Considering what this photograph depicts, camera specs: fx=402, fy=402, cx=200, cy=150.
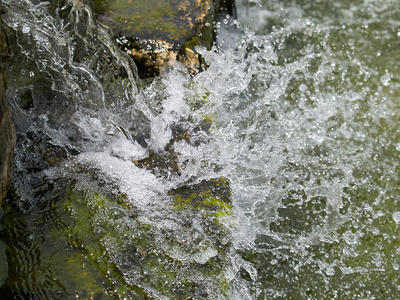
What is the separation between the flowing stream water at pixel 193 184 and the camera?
1836mm

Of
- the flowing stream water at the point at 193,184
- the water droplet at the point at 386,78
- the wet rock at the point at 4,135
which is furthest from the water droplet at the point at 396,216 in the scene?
the wet rock at the point at 4,135

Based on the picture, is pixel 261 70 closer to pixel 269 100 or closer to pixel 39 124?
pixel 269 100

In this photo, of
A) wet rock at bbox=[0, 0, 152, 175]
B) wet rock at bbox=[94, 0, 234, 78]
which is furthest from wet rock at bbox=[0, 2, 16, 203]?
wet rock at bbox=[94, 0, 234, 78]

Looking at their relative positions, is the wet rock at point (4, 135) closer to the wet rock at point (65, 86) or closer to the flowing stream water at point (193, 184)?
the flowing stream water at point (193, 184)

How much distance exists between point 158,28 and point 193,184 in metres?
1.67

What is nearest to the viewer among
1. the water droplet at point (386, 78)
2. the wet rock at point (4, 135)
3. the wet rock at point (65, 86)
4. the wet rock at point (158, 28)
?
the wet rock at point (4, 135)

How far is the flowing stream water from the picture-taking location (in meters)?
1.84

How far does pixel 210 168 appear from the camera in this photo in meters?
2.51

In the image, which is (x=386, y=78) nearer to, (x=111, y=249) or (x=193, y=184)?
(x=193, y=184)

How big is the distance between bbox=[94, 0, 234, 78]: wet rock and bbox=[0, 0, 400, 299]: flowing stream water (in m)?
0.16

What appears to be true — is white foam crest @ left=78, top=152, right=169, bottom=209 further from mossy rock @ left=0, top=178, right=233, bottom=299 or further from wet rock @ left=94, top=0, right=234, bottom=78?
wet rock @ left=94, top=0, right=234, bottom=78

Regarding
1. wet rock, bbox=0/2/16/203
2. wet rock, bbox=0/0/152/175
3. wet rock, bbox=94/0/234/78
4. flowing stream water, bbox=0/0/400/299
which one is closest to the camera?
wet rock, bbox=0/2/16/203

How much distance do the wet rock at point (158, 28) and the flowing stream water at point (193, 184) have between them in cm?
16

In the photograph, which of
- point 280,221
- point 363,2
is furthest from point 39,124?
point 363,2
